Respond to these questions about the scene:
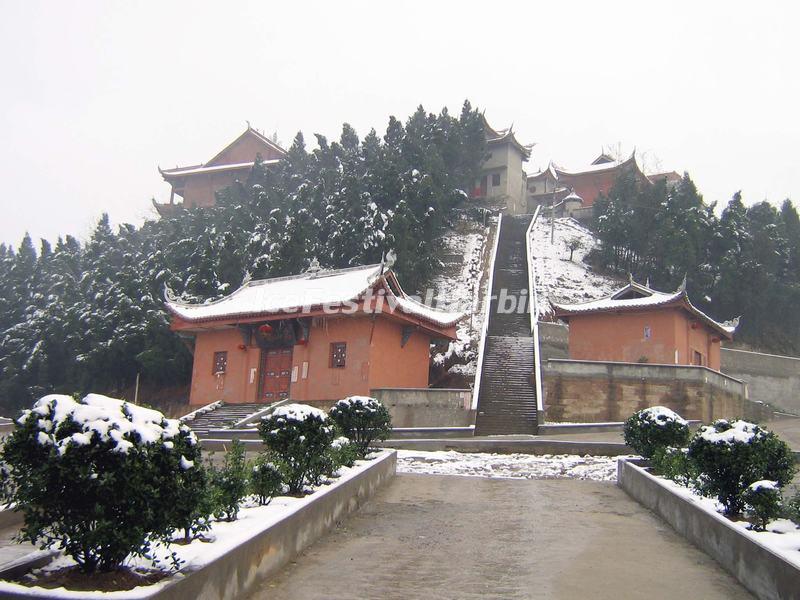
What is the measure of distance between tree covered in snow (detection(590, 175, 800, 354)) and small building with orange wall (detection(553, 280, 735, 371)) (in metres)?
6.40

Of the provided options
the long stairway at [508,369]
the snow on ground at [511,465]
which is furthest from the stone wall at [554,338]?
the snow on ground at [511,465]

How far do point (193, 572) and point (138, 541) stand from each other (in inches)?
15.2

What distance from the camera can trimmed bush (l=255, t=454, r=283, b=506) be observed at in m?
6.93

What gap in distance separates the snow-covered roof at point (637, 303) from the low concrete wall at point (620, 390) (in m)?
2.60

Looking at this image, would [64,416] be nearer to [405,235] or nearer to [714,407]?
[714,407]

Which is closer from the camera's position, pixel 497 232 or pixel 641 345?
pixel 641 345

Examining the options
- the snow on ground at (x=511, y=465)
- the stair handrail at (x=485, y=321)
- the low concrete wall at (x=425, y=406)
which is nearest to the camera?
the snow on ground at (x=511, y=465)

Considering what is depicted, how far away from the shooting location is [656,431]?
420 inches

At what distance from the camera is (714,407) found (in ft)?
74.1

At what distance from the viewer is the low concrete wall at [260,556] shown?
3.98 metres

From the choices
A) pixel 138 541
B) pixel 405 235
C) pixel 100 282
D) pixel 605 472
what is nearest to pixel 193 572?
pixel 138 541

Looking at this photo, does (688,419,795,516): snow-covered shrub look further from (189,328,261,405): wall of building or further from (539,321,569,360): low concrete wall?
(539,321,569,360): low concrete wall

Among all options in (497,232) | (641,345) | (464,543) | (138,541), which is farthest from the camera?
(497,232)

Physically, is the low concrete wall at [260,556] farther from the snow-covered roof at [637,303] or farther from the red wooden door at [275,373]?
the snow-covered roof at [637,303]
